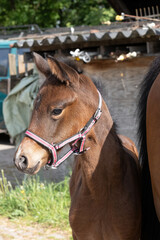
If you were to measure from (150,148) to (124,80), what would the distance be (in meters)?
3.65

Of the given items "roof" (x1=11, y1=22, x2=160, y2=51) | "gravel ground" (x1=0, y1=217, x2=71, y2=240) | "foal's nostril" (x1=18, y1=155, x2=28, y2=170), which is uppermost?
"roof" (x1=11, y1=22, x2=160, y2=51)

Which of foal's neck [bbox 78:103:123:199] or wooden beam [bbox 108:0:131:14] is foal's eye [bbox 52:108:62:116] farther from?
wooden beam [bbox 108:0:131:14]

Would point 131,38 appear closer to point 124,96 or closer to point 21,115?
point 124,96

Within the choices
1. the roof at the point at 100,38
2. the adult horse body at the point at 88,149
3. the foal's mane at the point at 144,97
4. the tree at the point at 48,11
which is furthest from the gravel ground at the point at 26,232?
the tree at the point at 48,11

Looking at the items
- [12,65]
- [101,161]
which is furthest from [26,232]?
[12,65]

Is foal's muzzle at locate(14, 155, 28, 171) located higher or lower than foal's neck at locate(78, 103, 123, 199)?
higher

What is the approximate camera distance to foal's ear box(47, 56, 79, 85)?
2.52m

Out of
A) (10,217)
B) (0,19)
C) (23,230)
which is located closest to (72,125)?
(23,230)

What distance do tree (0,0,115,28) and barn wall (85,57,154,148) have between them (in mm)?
10316

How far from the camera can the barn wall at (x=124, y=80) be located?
579 centimetres

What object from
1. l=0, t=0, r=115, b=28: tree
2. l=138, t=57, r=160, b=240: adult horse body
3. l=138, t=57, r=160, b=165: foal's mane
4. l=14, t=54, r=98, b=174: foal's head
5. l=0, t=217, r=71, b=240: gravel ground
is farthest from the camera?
l=0, t=0, r=115, b=28: tree

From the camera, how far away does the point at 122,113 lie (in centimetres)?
609

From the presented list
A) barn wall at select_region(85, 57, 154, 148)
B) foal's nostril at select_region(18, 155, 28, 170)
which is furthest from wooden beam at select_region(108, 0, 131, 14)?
foal's nostril at select_region(18, 155, 28, 170)

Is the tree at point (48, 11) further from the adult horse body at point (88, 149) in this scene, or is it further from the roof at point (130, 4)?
the adult horse body at point (88, 149)
